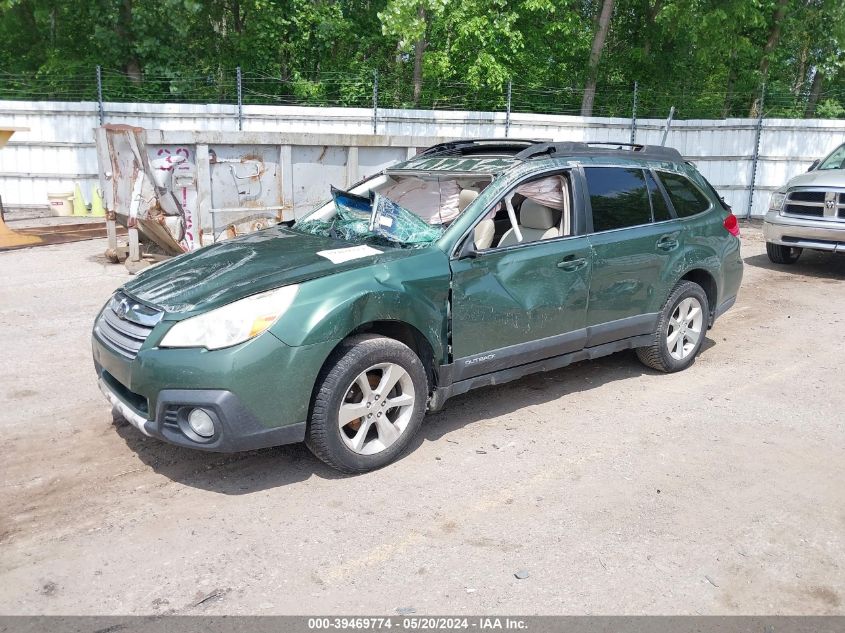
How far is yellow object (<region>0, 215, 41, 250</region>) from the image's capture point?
37.3 feet

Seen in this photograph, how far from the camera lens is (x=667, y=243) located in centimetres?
580

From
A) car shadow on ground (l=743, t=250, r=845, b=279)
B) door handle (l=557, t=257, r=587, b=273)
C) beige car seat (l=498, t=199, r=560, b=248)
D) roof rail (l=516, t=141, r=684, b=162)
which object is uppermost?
roof rail (l=516, t=141, r=684, b=162)

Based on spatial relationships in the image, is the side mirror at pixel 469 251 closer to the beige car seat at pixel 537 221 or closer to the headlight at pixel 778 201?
the beige car seat at pixel 537 221

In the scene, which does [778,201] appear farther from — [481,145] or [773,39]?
[773,39]

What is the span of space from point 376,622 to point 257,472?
59.8 inches

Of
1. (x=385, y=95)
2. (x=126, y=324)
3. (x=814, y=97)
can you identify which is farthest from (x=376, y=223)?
(x=814, y=97)

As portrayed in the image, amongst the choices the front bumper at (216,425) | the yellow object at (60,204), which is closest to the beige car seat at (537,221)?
the front bumper at (216,425)

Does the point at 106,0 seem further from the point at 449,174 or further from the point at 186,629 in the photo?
the point at 186,629

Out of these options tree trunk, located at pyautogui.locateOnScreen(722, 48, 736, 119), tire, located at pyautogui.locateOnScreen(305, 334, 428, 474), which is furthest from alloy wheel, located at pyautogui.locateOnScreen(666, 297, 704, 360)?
tree trunk, located at pyautogui.locateOnScreen(722, 48, 736, 119)

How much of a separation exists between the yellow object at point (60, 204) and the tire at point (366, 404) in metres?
12.8

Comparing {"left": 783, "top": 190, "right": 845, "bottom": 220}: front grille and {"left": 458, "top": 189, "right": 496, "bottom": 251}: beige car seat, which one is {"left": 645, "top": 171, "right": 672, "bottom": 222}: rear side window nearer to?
{"left": 458, "top": 189, "right": 496, "bottom": 251}: beige car seat

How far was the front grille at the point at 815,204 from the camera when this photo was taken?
32.5 feet

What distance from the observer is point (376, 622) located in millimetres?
3102

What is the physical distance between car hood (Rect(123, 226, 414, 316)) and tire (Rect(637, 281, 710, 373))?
2414 millimetres
